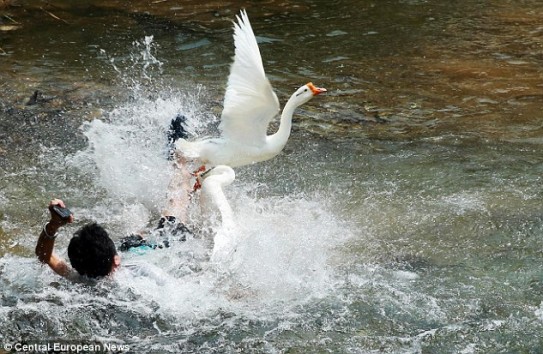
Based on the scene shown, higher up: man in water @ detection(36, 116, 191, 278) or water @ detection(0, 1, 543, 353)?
man in water @ detection(36, 116, 191, 278)

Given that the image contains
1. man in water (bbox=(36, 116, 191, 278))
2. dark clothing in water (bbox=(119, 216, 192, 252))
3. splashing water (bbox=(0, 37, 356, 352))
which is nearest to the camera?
man in water (bbox=(36, 116, 191, 278))

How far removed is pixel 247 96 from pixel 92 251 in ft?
6.48

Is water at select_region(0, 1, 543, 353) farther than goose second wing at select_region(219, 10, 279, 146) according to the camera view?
No

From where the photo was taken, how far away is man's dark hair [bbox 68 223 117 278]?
4.75 metres

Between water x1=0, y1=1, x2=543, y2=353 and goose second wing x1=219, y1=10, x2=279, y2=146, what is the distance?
0.54 meters

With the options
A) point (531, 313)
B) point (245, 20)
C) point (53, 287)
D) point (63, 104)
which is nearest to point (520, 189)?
point (531, 313)

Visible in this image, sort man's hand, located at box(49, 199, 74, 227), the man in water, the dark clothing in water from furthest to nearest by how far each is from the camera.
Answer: the dark clothing in water, the man in water, man's hand, located at box(49, 199, 74, 227)

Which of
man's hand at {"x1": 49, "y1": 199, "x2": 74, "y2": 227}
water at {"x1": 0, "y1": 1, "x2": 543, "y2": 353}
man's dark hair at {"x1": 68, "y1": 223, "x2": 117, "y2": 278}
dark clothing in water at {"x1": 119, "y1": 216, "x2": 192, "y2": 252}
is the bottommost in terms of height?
water at {"x1": 0, "y1": 1, "x2": 543, "y2": 353}

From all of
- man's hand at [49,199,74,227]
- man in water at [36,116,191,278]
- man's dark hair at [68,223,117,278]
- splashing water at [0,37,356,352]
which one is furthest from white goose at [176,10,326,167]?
man's hand at [49,199,74,227]

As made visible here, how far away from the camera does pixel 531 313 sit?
16.5 feet

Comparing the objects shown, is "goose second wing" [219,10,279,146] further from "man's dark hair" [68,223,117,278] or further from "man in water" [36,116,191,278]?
"man's dark hair" [68,223,117,278]

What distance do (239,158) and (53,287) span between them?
1972 mm

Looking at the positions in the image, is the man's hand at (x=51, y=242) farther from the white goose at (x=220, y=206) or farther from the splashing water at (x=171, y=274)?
the white goose at (x=220, y=206)

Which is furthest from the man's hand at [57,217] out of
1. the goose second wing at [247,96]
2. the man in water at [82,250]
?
the goose second wing at [247,96]
